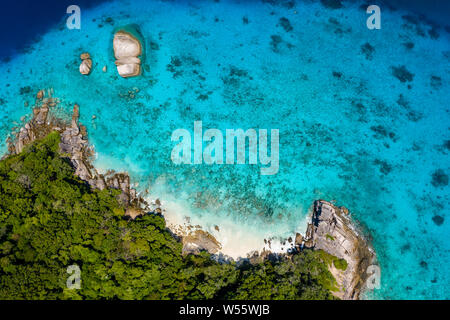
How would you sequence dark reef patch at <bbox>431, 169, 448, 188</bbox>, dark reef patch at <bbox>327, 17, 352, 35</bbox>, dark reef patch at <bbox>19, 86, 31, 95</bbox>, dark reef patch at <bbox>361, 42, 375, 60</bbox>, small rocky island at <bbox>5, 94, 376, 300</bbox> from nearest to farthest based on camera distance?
small rocky island at <bbox>5, 94, 376, 300</bbox> → dark reef patch at <bbox>431, 169, 448, 188</bbox> → dark reef patch at <bbox>19, 86, 31, 95</bbox> → dark reef patch at <bbox>361, 42, 375, 60</bbox> → dark reef patch at <bbox>327, 17, 352, 35</bbox>

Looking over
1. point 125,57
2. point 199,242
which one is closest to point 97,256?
point 199,242

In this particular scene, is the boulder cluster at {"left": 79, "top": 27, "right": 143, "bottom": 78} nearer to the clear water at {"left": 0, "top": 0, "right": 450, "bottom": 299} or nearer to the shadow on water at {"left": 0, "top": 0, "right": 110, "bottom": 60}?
the clear water at {"left": 0, "top": 0, "right": 450, "bottom": 299}

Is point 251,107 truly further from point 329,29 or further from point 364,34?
point 364,34

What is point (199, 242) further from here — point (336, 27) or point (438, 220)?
point (336, 27)

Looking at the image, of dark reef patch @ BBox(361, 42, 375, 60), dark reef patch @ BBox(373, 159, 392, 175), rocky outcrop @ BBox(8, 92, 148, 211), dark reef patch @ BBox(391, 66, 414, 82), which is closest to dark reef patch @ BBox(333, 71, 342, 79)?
dark reef patch @ BBox(361, 42, 375, 60)

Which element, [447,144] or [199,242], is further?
[447,144]

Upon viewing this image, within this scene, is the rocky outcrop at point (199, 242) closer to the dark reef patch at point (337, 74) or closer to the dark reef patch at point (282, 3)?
the dark reef patch at point (337, 74)
